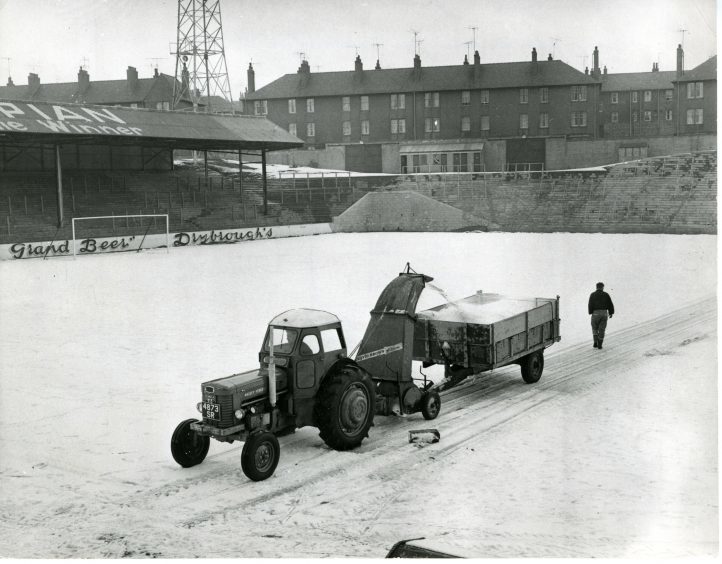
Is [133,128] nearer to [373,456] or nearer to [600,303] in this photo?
[600,303]

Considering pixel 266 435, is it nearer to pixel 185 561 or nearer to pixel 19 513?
pixel 185 561

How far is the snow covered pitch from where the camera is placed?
8234mm

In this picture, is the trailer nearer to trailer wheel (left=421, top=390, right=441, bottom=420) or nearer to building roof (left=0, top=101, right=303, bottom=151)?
trailer wheel (left=421, top=390, right=441, bottom=420)

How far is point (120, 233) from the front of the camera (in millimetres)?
44812

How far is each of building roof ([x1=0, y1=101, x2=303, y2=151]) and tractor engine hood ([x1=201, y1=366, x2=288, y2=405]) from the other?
33016mm

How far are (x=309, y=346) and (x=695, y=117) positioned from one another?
6975cm

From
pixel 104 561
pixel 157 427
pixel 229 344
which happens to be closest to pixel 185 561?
pixel 104 561

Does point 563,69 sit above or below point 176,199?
above

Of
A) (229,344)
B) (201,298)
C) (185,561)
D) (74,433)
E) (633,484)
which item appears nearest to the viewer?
(185,561)

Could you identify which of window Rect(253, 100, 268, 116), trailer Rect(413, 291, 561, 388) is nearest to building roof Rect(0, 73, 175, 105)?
window Rect(253, 100, 268, 116)

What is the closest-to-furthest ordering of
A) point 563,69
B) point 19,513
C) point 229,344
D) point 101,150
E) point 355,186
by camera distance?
point 19,513 < point 229,344 < point 101,150 < point 355,186 < point 563,69

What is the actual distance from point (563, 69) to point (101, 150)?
44186 mm

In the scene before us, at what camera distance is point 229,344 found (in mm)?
17766

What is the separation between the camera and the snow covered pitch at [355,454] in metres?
8.23
